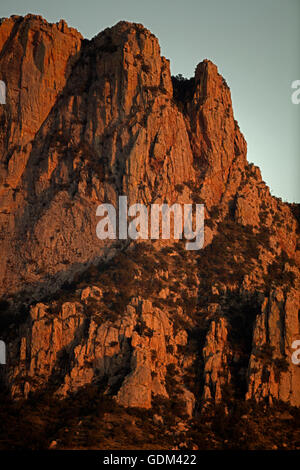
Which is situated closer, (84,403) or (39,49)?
(84,403)

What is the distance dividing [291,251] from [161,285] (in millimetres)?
20074

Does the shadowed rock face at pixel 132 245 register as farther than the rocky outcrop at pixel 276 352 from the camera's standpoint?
Yes

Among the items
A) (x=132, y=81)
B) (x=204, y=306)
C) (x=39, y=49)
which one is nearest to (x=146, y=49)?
(x=132, y=81)

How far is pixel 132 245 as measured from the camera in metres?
79.7

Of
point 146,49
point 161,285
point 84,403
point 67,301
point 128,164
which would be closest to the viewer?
point 84,403

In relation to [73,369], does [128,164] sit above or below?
above

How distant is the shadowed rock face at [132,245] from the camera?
69250 mm

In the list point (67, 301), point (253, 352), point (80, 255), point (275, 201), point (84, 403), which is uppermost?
point (275, 201)

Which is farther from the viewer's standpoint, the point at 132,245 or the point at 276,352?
the point at 132,245

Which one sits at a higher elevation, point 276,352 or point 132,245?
point 132,245

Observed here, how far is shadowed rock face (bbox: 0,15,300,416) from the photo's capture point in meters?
69.2

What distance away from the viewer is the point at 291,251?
8938 centimetres

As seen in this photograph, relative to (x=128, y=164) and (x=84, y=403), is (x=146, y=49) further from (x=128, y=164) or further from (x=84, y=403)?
(x=84, y=403)

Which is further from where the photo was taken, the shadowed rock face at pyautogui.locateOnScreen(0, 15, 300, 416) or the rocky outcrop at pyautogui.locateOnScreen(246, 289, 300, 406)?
the shadowed rock face at pyautogui.locateOnScreen(0, 15, 300, 416)
